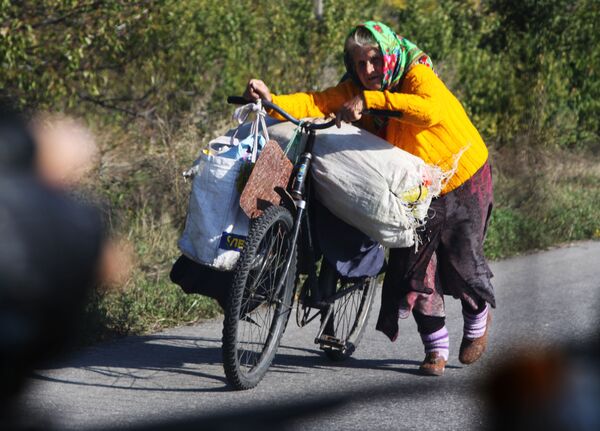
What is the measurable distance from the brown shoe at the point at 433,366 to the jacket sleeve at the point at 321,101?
1.24 metres

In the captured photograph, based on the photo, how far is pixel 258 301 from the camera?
424 centimetres

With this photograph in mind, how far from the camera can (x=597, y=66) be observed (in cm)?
1332

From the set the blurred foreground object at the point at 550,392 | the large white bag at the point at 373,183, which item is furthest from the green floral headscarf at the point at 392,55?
the blurred foreground object at the point at 550,392

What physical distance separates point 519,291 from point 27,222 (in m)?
6.77

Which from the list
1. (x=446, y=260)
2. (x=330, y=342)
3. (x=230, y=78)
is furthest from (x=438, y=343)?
(x=230, y=78)

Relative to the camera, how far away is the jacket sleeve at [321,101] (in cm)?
468

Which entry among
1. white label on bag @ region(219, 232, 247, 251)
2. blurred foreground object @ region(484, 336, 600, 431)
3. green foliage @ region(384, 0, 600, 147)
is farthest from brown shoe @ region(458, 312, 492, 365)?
green foliage @ region(384, 0, 600, 147)

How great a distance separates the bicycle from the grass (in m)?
0.60

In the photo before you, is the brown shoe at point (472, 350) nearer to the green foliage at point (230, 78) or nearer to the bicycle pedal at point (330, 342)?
the bicycle pedal at point (330, 342)

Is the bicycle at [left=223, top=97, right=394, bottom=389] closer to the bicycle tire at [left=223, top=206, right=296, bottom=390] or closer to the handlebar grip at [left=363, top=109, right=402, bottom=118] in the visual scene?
the bicycle tire at [left=223, top=206, right=296, bottom=390]

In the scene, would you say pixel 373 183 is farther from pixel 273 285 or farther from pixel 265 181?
pixel 273 285

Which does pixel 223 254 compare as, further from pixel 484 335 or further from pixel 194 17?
pixel 194 17

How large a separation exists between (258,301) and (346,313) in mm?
1088

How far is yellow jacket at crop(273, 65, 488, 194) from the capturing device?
Result: 423 cm
